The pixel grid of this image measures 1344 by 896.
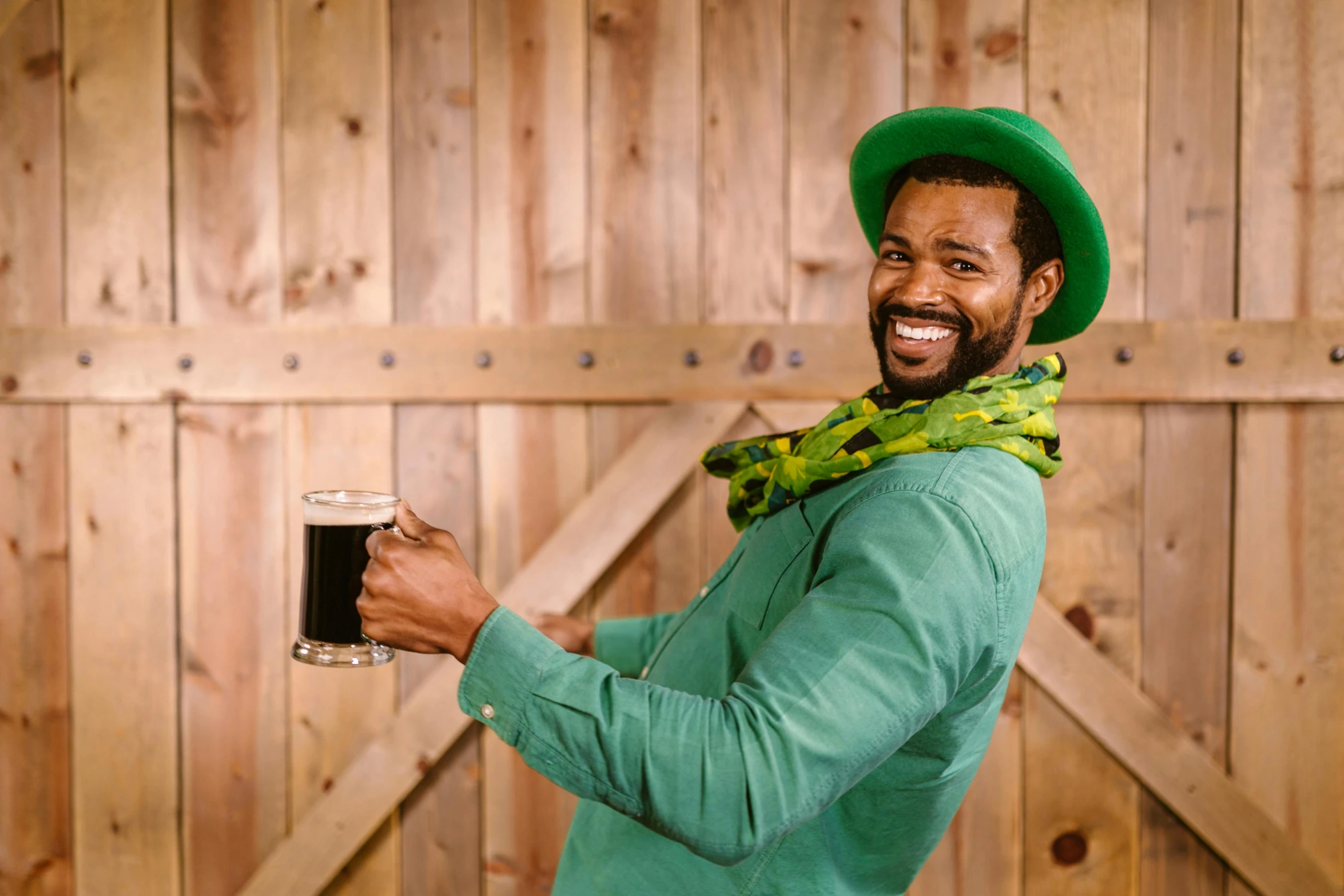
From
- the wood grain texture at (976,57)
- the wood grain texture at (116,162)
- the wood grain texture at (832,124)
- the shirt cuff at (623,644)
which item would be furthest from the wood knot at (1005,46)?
the wood grain texture at (116,162)

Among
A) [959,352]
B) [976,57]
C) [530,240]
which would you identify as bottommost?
[959,352]

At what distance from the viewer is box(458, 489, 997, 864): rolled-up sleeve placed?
753 mm

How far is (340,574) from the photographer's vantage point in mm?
1010

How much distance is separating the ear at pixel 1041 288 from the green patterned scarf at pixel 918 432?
73mm

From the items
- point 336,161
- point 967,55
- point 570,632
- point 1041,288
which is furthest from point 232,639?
point 967,55

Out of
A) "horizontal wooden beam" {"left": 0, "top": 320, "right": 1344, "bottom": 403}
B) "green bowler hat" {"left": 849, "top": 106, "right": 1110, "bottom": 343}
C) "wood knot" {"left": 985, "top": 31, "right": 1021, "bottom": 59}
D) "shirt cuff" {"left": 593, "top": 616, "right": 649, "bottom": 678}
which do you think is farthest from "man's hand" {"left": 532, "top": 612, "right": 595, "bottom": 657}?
"wood knot" {"left": 985, "top": 31, "right": 1021, "bottom": 59}

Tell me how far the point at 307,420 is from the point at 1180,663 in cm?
190

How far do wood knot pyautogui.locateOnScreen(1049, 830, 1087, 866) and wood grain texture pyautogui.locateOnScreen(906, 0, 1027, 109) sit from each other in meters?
1.50

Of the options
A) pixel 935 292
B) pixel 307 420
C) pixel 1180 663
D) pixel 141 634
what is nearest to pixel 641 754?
pixel 935 292

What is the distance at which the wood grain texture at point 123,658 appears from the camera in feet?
6.58

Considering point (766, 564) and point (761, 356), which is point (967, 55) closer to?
point (761, 356)

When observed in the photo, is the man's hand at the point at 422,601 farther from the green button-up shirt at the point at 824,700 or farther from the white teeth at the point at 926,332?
the white teeth at the point at 926,332

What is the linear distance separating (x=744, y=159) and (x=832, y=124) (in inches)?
7.5

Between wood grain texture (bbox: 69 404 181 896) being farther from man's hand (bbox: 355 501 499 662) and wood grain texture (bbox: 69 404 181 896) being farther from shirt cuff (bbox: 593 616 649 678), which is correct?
man's hand (bbox: 355 501 499 662)
